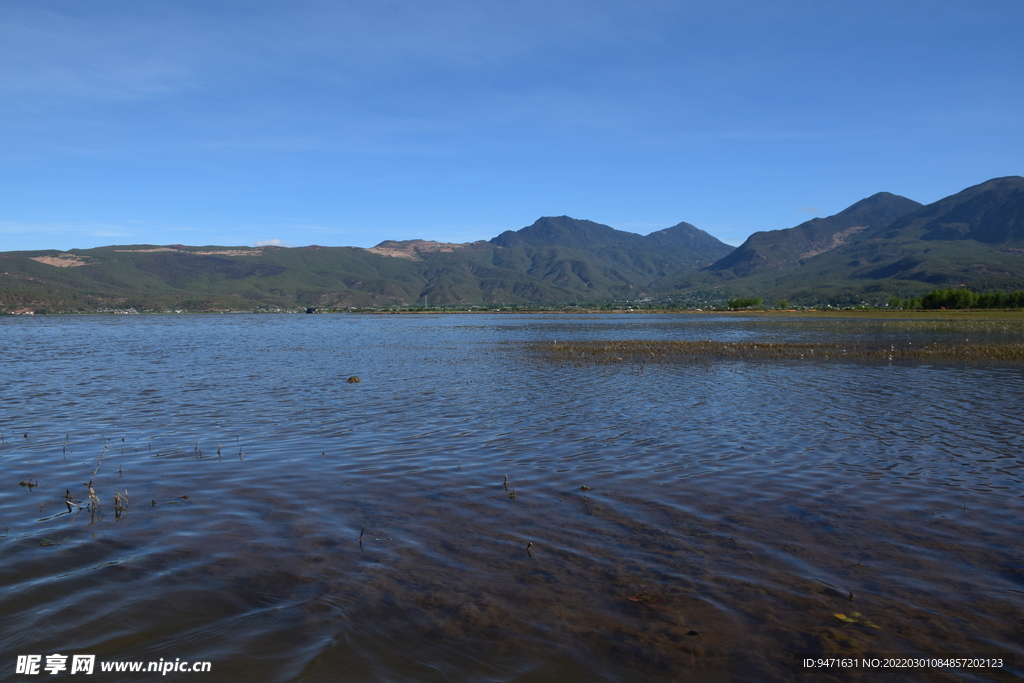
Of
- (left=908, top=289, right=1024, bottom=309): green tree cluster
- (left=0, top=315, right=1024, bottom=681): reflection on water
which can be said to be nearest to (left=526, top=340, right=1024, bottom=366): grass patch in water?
(left=0, top=315, right=1024, bottom=681): reflection on water

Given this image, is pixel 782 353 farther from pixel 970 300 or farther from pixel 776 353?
pixel 970 300

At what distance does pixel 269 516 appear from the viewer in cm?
1245

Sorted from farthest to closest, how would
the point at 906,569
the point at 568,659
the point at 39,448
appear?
the point at 39,448 → the point at 906,569 → the point at 568,659

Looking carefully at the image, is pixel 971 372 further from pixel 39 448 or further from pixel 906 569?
pixel 39 448

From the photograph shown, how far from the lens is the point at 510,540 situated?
441 inches

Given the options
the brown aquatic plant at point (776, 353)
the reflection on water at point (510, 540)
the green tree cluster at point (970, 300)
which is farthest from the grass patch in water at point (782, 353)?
the green tree cluster at point (970, 300)

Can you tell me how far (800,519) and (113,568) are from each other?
12.5 metres

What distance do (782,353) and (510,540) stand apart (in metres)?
48.6

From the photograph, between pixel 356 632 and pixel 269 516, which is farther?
pixel 269 516

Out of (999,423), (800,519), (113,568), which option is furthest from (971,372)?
(113,568)

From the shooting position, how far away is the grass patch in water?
4753cm

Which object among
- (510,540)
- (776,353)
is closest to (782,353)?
(776,353)

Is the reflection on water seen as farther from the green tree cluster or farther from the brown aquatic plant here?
the green tree cluster

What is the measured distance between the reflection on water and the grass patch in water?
80.8ft
